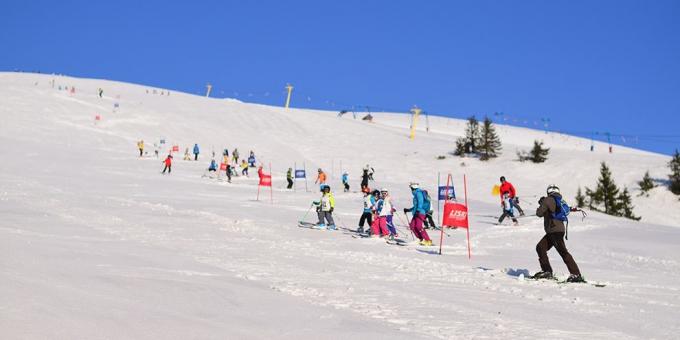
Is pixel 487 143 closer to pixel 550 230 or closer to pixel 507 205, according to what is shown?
pixel 507 205

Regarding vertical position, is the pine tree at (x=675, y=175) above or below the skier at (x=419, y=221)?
above

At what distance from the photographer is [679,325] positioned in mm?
7781

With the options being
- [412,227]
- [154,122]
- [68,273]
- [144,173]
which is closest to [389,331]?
[68,273]

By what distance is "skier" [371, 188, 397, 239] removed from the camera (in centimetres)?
1828

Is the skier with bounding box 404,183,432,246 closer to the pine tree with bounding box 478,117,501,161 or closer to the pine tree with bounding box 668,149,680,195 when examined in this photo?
the pine tree with bounding box 668,149,680,195

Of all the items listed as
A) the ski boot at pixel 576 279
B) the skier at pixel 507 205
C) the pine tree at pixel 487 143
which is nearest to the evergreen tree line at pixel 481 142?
the pine tree at pixel 487 143

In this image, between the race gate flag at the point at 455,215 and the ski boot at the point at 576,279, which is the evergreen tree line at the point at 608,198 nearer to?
the race gate flag at the point at 455,215

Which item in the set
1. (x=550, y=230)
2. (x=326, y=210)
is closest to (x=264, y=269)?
(x=550, y=230)

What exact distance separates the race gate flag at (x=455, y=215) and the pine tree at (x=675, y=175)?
33605 millimetres

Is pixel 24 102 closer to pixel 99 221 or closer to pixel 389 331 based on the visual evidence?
pixel 99 221

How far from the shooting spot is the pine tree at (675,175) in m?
44.0

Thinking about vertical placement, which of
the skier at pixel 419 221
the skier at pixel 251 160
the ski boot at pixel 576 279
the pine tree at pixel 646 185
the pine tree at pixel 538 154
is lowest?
the ski boot at pixel 576 279

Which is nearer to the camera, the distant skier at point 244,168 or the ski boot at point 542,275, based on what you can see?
the ski boot at point 542,275

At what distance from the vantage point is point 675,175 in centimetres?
4481
